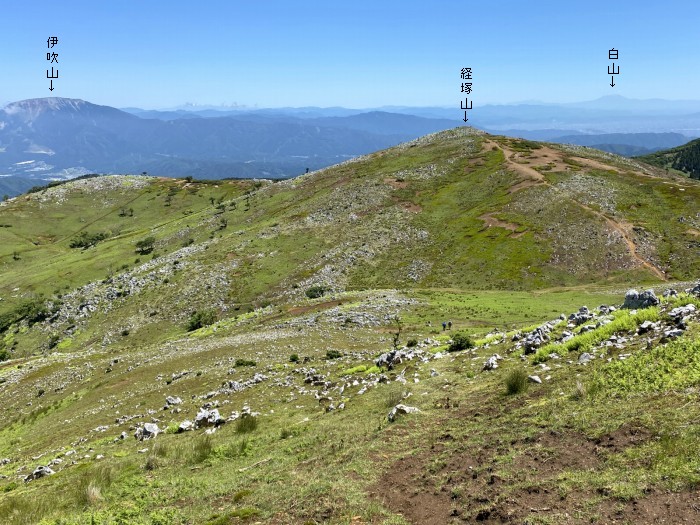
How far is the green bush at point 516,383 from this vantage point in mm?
17406

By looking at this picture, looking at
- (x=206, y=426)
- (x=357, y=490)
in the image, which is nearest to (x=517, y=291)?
(x=206, y=426)

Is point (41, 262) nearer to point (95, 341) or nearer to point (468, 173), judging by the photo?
point (95, 341)

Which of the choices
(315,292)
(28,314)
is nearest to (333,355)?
(315,292)

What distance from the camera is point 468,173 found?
11606cm

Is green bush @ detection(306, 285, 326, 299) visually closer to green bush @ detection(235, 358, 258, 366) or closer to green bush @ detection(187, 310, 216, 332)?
green bush @ detection(187, 310, 216, 332)

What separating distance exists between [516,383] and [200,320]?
6134 cm

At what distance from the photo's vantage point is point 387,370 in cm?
2695

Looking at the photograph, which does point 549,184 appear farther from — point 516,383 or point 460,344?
point 516,383

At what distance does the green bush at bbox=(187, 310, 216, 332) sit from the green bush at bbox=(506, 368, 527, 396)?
192 feet

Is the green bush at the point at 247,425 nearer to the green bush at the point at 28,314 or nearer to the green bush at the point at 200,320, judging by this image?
the green bush at the point at 200,320

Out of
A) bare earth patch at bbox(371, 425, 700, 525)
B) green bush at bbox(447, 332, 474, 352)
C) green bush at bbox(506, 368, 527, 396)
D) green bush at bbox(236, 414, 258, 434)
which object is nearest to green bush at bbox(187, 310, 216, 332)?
green bush at bbox(236, 414, 258, 434)

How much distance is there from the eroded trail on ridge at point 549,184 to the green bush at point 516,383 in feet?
184

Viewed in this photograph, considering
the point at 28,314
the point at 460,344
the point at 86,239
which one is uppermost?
the point at 460,344

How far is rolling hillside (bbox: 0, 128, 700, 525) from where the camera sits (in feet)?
40.8
